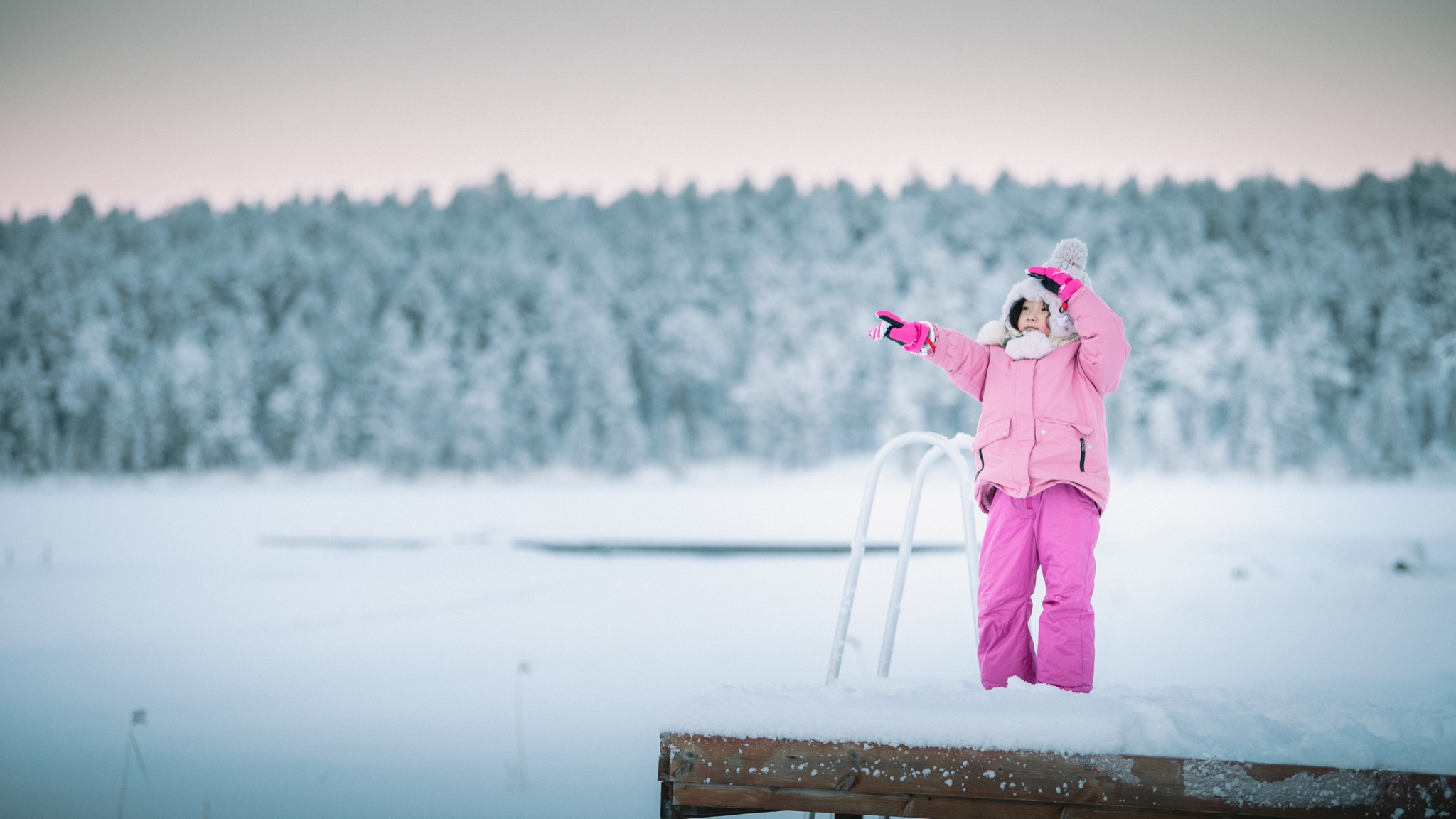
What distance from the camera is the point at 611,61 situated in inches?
999

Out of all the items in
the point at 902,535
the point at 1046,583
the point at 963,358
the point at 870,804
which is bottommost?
the point at 870,804

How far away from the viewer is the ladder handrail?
8.38ft

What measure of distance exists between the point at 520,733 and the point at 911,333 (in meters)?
2.83

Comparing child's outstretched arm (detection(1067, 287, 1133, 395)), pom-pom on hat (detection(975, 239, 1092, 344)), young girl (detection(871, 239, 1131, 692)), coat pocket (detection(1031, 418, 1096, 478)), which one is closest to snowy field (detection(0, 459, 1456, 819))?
young girl (detection(871, 239, 1131, 692))

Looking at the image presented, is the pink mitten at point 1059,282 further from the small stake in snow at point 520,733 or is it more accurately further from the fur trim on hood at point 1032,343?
the small stake in snow at point 520,733

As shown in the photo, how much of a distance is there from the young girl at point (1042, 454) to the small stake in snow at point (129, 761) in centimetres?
303

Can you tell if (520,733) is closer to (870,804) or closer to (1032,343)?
(870,804)

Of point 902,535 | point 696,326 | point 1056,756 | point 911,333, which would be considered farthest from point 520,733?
point 696,326

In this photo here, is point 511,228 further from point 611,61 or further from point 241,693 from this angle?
point 241,693

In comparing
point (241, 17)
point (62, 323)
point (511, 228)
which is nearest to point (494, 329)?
point (511, 228)

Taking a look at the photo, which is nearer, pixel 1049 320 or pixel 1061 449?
pixel 1061 449

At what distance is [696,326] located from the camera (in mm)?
34438

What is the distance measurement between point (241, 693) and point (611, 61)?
24023 mm

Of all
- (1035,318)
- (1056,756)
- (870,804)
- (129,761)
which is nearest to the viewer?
(1056,756)
